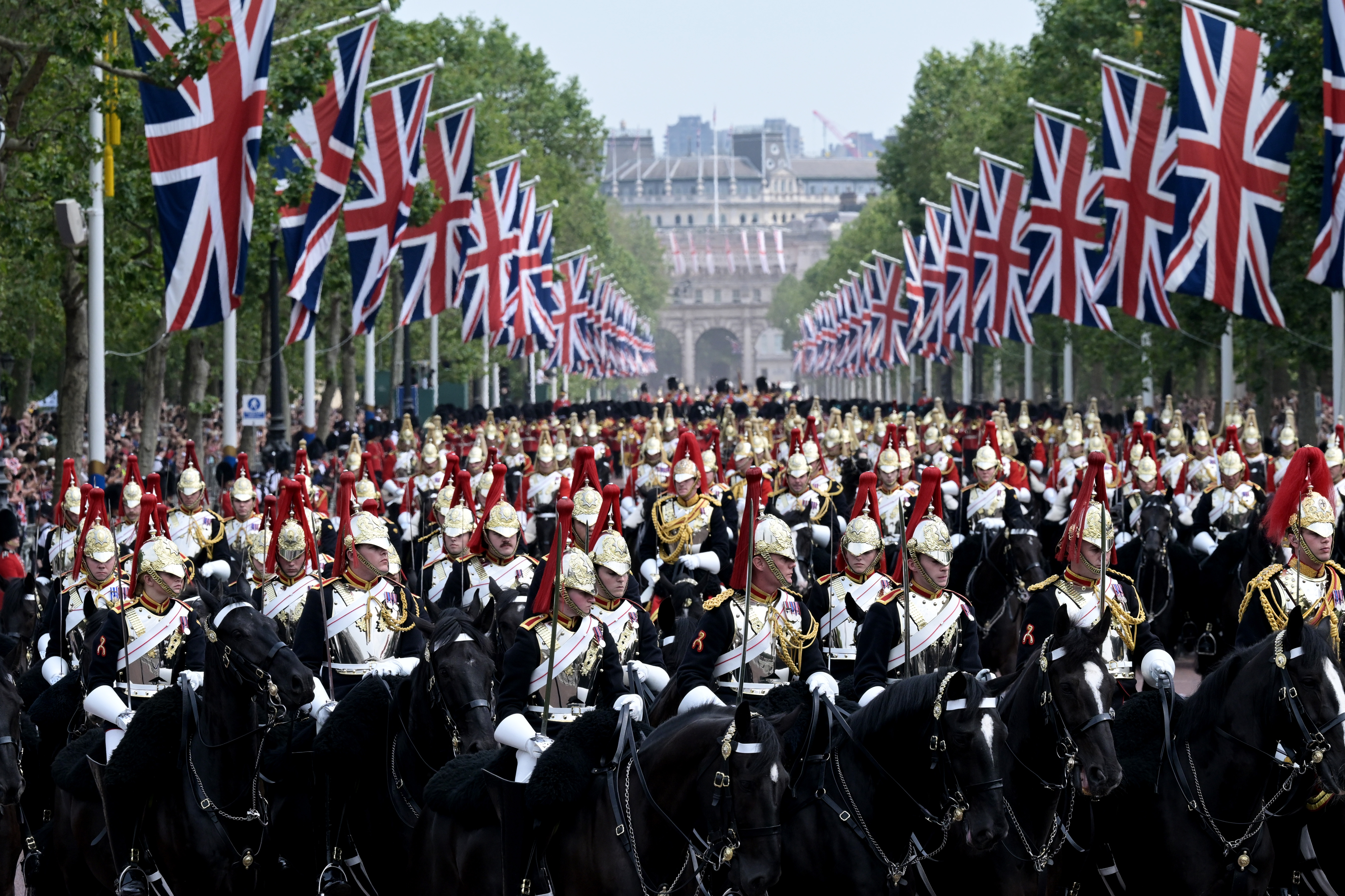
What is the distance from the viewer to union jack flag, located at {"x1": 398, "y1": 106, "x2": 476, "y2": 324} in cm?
3238

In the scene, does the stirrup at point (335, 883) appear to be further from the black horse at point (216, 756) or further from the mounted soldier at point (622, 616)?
the mounted soldier at point (622, 616)

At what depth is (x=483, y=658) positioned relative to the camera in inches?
332

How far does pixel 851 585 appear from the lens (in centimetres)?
1064

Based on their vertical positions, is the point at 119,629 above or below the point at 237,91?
below

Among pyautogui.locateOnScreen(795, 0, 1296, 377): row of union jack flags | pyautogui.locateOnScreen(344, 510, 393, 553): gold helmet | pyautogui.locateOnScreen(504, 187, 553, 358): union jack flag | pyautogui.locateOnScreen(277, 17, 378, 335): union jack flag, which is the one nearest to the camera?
pyautogui.locateOnScreen(344, 510, 393, 553): gold helmet

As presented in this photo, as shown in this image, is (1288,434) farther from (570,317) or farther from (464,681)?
(570,317)

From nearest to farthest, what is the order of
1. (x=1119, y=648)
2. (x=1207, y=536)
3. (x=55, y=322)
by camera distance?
1. (x=1119, y=648)
2. (x=1207, y=536)
3. (x=55, y=322)

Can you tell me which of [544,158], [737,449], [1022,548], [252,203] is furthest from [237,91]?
[544,158]

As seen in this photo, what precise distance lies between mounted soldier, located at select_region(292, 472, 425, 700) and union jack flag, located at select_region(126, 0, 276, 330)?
899cm

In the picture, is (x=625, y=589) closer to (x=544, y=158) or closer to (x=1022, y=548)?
(x=1022, y=548)

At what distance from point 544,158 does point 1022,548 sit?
53.1 meters

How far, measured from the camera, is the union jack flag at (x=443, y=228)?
32375 millimetres

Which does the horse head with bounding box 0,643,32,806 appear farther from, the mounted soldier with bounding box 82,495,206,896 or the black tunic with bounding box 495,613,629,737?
the black tunic with bounding box 495,613,629,737

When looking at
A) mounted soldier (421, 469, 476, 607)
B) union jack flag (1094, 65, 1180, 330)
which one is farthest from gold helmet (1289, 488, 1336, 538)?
union jack flag (1094, 65, 1180, 330)
